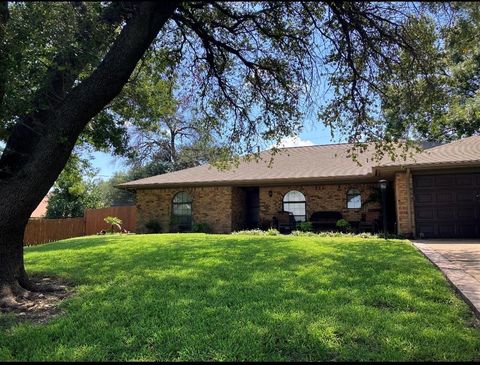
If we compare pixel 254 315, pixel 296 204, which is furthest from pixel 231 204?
pixel 254 315

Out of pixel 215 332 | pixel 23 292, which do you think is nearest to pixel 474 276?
pixel 215 332

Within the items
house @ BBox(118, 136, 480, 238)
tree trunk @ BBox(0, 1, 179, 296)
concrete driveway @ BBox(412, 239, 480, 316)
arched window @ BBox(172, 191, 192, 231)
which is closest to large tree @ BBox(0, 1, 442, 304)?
tree trunk @ BBox(0, 1, 179, 296)

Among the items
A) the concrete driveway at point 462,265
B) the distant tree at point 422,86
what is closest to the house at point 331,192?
the concrete driveway at point 462,265

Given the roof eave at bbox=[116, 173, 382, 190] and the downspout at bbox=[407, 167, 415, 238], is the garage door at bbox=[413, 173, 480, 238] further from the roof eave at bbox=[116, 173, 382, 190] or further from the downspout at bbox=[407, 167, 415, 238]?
the roof eave at bbox=[116, 173, 382, 190]

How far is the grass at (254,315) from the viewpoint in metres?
3.71

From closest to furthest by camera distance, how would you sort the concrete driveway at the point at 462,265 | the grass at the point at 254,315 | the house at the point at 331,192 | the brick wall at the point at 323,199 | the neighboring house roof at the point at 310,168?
the grass at the point at 254,315, the concrete driveway at the point at 462,265, the house at the point at 331,192, the neighboring house roof at the point at 310,168, the brick wall at the point at 323,199

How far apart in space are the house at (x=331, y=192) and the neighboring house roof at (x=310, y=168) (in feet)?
0.10

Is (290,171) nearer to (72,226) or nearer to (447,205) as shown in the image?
(447,205)

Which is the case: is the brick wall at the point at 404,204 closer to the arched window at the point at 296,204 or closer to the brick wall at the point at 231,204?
the brick wall at the point at 231,204

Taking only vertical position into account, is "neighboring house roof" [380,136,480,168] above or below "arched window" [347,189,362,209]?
above

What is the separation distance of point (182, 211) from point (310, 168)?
6677 mm

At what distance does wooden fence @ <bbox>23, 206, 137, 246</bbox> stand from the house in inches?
151

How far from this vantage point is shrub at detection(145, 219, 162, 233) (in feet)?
66.7

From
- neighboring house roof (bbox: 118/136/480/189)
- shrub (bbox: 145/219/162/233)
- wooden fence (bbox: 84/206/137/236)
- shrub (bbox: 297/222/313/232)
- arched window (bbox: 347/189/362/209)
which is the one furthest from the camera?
wooden fence (bbox: 84/206/137/236)
